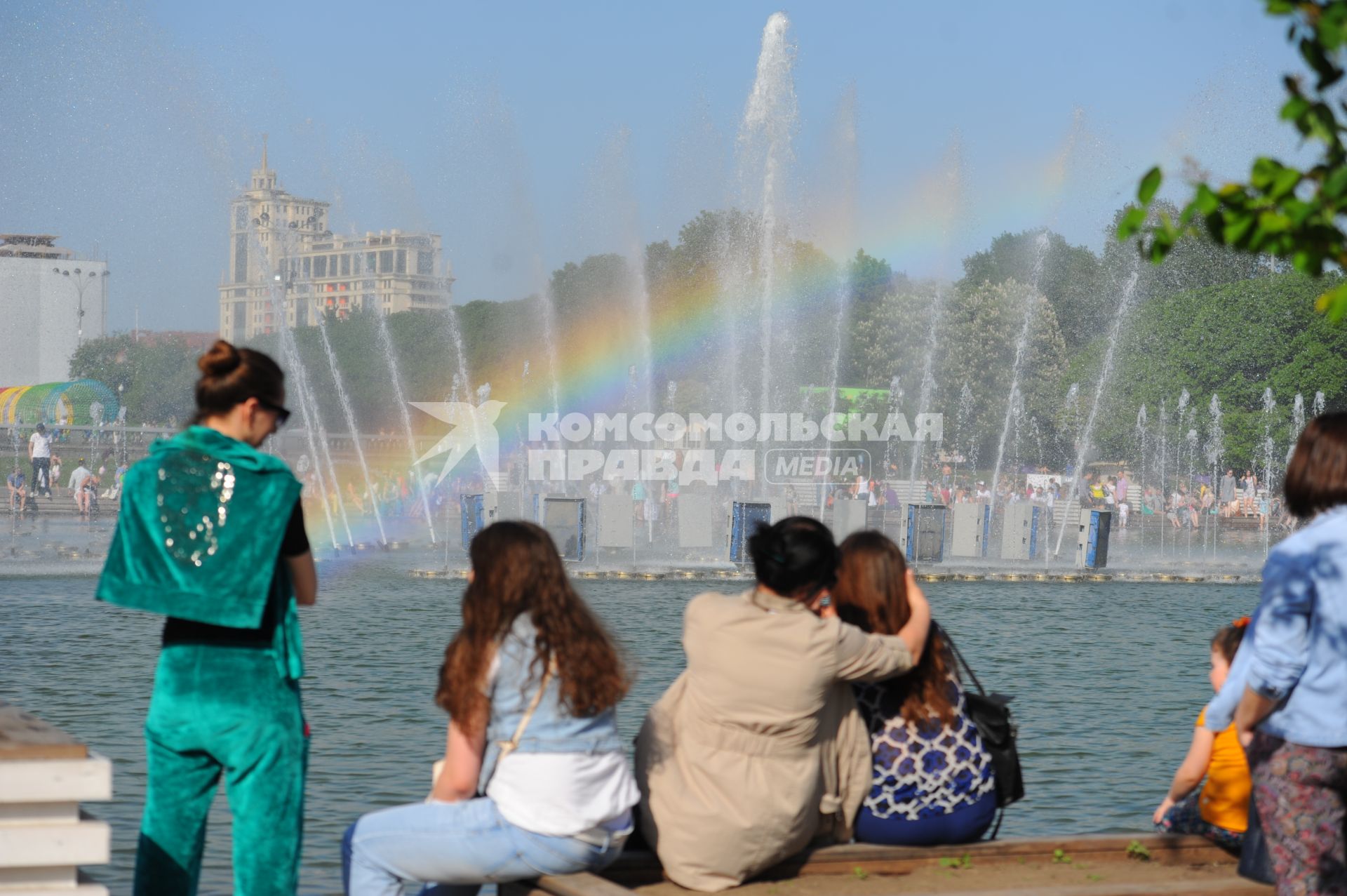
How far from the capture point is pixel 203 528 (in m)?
4.35

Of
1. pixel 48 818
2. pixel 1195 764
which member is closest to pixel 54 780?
pixel 48 818

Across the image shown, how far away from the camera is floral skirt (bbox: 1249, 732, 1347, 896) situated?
4.29 m

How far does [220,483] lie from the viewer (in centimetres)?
435

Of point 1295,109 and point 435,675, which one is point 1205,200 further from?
point 435,675

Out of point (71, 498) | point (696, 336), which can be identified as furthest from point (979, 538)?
point (696, 336)

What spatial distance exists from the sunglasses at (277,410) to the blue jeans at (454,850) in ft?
3.66

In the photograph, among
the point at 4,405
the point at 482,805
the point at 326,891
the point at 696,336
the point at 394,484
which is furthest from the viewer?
the point at 4,405

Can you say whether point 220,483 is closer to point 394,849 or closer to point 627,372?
point 394,849

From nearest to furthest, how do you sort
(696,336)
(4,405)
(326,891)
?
1. (326,891)
2. (696,336)
3. (4,405)

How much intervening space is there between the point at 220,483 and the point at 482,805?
112 cm

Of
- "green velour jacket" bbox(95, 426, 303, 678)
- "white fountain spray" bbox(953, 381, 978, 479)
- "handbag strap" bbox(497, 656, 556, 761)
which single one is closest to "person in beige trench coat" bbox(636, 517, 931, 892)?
"handbag strap" bbox(497, 656, 556, 761)

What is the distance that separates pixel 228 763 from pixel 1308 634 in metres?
2.75

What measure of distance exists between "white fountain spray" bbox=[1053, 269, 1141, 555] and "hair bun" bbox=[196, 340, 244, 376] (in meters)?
29.7

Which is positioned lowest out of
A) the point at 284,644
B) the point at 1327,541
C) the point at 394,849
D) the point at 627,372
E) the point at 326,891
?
the point at 326,891
